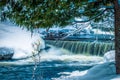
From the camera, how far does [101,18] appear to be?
854 centimetres

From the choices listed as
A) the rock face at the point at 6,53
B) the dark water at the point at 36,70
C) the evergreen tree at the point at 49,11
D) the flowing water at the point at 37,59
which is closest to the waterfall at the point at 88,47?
the flowing water at the point at 37,59

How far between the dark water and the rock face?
80.1 inches

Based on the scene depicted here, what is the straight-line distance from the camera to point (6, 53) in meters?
20.9

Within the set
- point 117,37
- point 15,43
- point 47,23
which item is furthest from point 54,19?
point 15,43

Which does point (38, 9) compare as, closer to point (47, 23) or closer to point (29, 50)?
point (47, 23)

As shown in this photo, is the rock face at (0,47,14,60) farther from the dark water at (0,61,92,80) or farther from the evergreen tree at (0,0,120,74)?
the evergreen tree at (0,0,120,74)

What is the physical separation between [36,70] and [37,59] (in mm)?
2461

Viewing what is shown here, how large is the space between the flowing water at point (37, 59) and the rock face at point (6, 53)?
259 mm

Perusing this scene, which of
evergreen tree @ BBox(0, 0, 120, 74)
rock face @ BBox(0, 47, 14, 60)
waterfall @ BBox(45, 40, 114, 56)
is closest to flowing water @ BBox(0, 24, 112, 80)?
waterfall @ BBox(45, 40, 114, 56)

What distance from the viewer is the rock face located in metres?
20.4

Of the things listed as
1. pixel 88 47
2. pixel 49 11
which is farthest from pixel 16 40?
pixel 49 11

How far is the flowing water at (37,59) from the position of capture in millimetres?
15492

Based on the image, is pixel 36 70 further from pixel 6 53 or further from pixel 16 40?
pixel 16 40

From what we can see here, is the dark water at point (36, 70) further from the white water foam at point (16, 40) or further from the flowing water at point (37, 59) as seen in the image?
the white water foam at point (16, 40)
